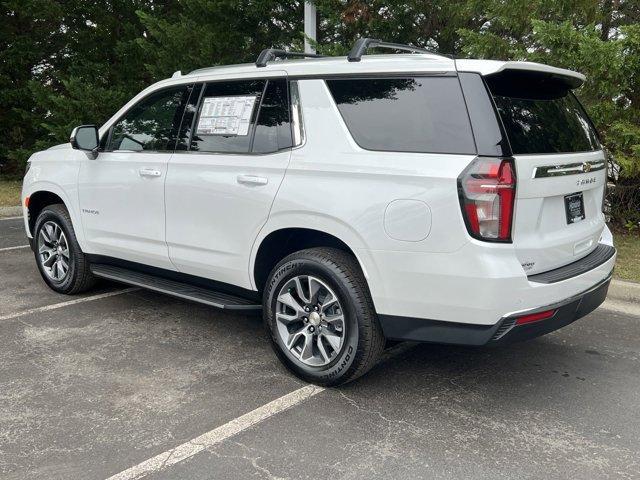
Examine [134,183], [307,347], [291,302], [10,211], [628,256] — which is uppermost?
[134,183]

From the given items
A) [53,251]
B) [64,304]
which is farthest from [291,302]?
[53,251]

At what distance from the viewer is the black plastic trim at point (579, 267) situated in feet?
10.9

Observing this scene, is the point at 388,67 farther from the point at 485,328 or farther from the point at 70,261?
the point at 70,261

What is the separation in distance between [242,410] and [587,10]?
21.4ft

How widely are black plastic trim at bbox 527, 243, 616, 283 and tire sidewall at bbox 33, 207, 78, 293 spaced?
383cm

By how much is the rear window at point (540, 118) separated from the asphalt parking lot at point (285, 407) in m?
1.44

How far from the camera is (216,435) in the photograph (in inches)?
128

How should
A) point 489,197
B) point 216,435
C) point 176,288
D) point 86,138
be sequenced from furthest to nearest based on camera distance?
point 86,138 → point 176,288 → point 216,435 → point 489,197

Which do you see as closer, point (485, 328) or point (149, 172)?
point (485, 328)

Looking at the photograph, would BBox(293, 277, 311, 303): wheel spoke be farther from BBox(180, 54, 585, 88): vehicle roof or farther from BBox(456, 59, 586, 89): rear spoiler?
BBox(456, 59, 586, 89): rear spoiler

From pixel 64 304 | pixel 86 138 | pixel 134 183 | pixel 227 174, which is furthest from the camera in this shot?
pixel 64 304

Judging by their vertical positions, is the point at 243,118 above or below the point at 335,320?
above

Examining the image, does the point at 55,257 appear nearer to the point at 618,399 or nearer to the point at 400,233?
the point at 400,233

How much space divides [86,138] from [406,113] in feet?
9.29
